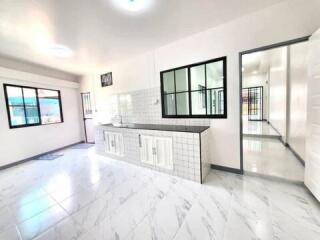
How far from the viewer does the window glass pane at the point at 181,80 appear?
291 cm

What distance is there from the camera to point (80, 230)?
1.47 meters

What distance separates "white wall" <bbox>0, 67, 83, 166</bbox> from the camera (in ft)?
11.0

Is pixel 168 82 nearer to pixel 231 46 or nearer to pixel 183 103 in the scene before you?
pixel 183 103

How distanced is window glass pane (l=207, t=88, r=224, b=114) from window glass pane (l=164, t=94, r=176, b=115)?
0.77 metres

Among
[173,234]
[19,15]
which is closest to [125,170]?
[173,234]

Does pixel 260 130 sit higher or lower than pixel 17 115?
lower

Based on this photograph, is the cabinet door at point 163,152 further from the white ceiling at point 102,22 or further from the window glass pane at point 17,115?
the window glass pane at point 17,115

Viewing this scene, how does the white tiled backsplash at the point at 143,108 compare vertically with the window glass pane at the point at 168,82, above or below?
below

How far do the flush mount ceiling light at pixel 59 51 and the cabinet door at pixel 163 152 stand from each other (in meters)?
→ 2.67

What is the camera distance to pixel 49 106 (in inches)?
173

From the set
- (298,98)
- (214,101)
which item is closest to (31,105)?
(214,101)

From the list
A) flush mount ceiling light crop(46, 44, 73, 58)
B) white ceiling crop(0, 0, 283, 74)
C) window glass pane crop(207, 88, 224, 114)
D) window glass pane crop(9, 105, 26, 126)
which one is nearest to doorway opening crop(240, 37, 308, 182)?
window glass pane crop(207, 88, 224, 114)

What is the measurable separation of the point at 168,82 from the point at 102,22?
163 cm

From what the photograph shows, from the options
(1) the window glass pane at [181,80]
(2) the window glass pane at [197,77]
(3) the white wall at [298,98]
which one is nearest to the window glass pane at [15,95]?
(1) the window glass pane at [181,80]
